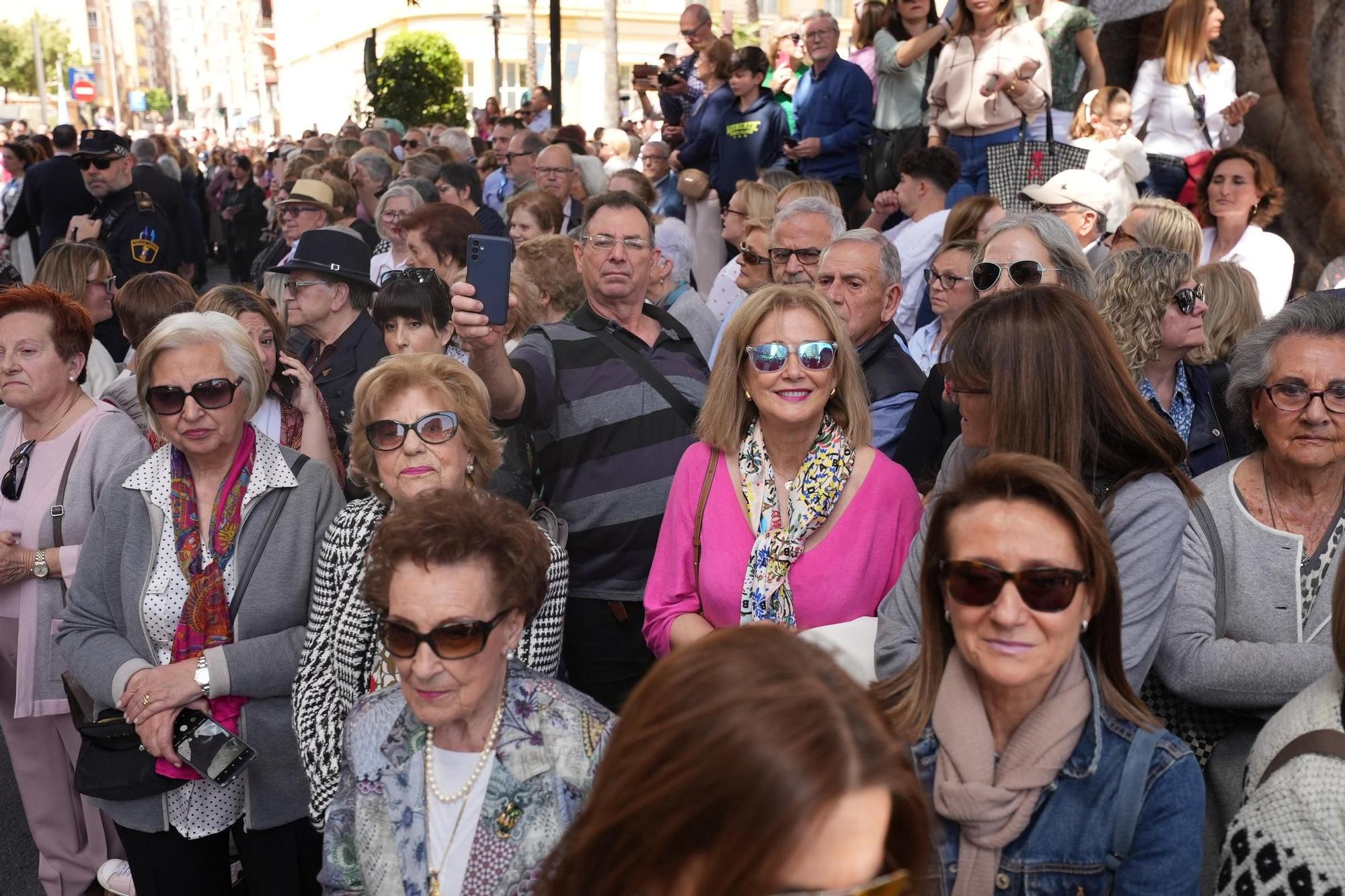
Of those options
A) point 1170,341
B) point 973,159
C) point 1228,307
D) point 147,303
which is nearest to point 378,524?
point 1170,341

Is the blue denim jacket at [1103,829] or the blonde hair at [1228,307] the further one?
the blonde hair at [1228,307]

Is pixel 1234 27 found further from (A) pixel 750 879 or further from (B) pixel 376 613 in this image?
(A) pixel 750 879

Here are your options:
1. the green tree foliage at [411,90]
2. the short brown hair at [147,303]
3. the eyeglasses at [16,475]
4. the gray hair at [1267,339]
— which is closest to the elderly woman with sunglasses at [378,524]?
the eyeglasses at [16,475]

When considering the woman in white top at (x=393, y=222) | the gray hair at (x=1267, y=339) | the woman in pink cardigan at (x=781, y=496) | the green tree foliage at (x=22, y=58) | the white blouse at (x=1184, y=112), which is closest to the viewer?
the gray hair at (x=1267, y=339)

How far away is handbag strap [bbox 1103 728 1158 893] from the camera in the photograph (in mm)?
2178

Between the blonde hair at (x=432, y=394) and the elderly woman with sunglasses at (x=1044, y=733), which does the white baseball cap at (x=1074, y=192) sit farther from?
the elderly woman with sunglasses at (x=1044, y=733)

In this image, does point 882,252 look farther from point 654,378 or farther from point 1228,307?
point 1228,307

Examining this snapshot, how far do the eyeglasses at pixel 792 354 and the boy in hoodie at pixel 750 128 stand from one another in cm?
643

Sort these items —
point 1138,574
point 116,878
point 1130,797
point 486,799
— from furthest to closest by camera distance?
point 116,878 < point 1138,574 < point 486,799 < point 1130,797

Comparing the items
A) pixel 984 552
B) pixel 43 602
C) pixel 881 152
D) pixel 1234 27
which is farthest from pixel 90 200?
pixel 984 552

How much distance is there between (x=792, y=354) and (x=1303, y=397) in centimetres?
125

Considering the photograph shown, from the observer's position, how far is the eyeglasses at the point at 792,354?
3307mm

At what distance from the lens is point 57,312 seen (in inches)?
174

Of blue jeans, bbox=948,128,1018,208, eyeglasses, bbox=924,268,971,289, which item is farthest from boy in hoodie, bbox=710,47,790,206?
eyeglasses, bbox=924,268,971,289
